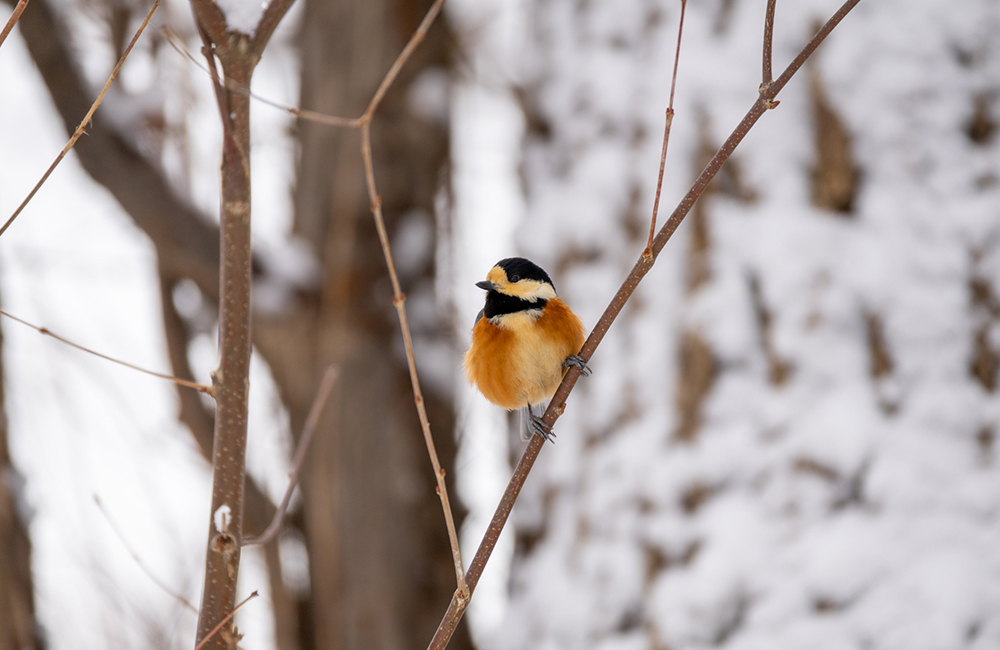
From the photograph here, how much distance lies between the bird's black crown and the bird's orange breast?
0.11m

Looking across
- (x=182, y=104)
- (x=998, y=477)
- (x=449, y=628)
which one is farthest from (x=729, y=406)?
(x=182, y=104)

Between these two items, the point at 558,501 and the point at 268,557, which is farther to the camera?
the point at 268,557

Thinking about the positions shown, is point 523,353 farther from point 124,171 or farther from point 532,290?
point 124,171

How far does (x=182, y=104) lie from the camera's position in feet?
13.6

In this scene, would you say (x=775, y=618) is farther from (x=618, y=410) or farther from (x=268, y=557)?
(x=268, y=557)

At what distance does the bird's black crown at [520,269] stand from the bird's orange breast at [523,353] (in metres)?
0.11

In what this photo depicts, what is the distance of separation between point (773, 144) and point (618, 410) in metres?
1.07

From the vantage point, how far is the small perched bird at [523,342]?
79.6 inches

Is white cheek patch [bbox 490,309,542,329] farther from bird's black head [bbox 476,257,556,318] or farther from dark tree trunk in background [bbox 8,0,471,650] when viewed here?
dark tree trunk in background [bbox 8,0,471,650]

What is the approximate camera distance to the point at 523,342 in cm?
203

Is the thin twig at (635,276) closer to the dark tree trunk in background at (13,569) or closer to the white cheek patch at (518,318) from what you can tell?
the white cheek patch at (518,318)

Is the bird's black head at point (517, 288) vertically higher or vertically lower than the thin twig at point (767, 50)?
lower

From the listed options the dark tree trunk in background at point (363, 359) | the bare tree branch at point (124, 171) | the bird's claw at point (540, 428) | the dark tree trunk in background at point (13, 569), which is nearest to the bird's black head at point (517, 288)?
the bird's claw at point (540, 428)

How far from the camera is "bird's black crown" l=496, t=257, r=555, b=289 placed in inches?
76.4
